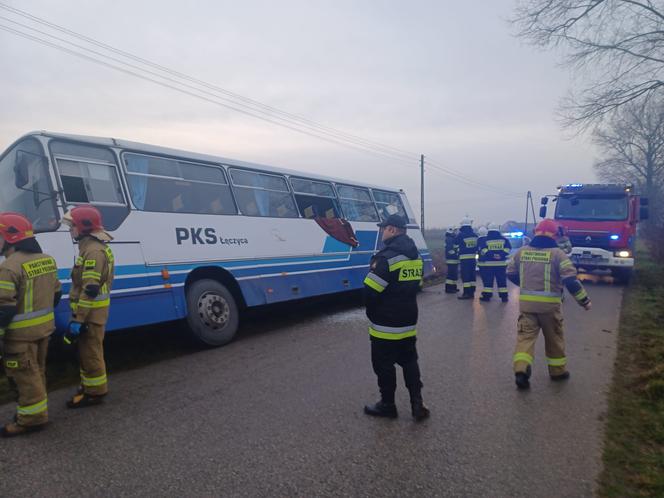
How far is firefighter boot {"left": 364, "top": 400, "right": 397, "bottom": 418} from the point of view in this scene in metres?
3.95

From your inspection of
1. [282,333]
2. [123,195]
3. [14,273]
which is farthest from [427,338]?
[14,273]

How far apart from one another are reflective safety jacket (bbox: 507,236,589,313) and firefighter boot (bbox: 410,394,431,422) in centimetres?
187

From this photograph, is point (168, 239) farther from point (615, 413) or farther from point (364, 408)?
point (615, 413)

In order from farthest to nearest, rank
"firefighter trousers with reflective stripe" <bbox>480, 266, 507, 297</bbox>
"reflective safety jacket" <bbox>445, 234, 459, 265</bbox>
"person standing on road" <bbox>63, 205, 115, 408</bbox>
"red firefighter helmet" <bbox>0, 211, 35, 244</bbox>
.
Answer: "reflective safety jacket" <bbox>445, 234, 459, 265</bbox> < "firefighter trousers with reflective stripe" <bbox>480, 266, 507, 297</bbox> < "person standing on road" <bbox>63, 205, 115, 408</bbox> < "red firefighter helmet" <bbox>0, 211, 35, 244</bbox>

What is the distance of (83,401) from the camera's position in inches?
169

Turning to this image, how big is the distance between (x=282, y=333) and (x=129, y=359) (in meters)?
2.34

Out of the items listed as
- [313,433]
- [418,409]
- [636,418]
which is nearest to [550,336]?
[636,418]

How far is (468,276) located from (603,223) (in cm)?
568

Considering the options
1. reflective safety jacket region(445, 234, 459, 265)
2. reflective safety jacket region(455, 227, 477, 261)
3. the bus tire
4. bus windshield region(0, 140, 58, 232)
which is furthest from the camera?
reflective safety jacket region(445, 234, 459, 265)

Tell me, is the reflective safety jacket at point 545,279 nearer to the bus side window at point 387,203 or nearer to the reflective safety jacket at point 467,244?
the reflective safety jacket at point 467,244

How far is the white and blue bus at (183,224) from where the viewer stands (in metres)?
5.21

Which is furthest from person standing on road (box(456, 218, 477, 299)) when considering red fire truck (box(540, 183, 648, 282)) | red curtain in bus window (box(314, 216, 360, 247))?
red fire truck (box(540, 183, 648, 282))

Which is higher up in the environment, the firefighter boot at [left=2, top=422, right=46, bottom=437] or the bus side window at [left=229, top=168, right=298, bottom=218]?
the bus side window at [left=229, top=168, right=298, bottom=218]

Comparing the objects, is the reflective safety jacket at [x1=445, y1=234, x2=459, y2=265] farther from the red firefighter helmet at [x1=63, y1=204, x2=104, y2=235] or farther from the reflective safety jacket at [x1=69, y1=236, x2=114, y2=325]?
the red firefighter helmet at [x1=63, y1=204, x2=104, y2=235]
